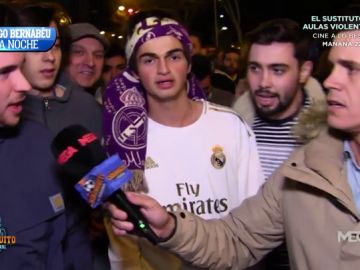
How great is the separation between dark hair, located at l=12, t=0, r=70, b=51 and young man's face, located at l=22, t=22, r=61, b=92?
0.03 m

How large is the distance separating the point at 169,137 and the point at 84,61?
1.93ft

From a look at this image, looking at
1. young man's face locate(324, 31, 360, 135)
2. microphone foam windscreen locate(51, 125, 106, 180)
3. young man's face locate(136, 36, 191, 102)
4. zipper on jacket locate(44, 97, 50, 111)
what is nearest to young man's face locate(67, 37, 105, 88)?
zipper on jacket locate(44, 97, 50, 111)

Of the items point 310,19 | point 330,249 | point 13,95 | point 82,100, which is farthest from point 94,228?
point 310,19

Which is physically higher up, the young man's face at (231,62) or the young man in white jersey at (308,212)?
the young man's face at (231,62)

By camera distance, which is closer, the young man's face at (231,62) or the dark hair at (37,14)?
the dark hair at (37,14)

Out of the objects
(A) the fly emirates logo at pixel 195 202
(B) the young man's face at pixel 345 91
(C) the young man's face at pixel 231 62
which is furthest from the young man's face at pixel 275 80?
(C) the young man's face at pixel 231 62

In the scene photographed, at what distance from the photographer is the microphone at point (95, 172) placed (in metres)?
0.72

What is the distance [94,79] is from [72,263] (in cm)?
69

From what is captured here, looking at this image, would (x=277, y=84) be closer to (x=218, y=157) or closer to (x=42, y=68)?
(x=218, y=157)

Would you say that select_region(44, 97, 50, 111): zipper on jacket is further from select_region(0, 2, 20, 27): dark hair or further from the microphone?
the microphone

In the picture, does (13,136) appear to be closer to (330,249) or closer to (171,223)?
(171,223)

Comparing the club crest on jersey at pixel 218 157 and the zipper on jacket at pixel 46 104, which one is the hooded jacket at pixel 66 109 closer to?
the zipper on jacket at pixel 46 104

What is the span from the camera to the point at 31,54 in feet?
3.71

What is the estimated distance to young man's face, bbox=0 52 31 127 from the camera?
0.86m
